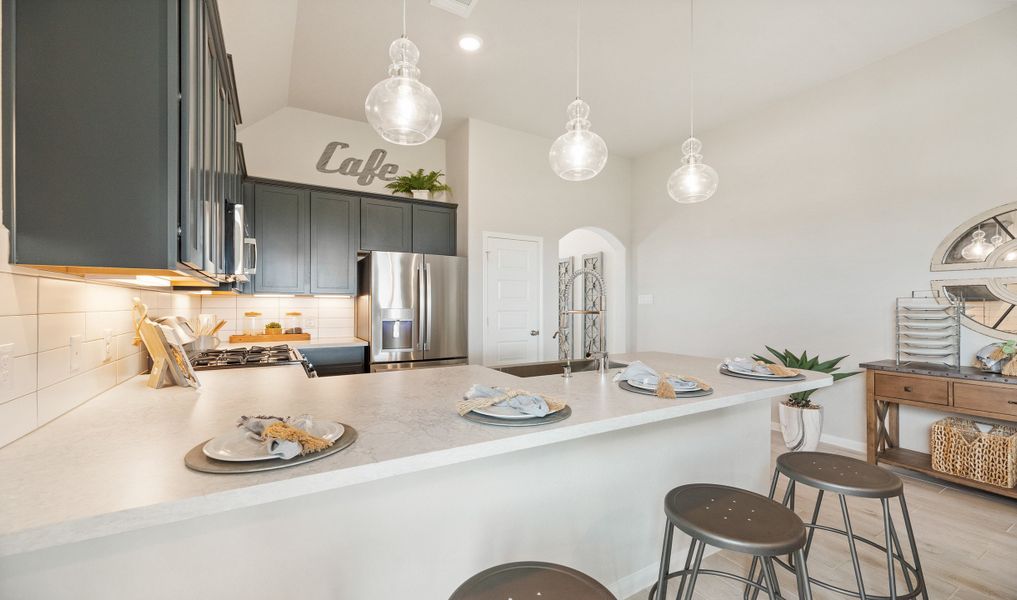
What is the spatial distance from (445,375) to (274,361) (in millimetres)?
1147

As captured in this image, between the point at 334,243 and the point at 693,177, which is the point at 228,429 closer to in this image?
the point at 693,177

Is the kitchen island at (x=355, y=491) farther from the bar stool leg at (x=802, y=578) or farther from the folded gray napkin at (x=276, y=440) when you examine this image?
the bar stool leg at (x=802, y=578)

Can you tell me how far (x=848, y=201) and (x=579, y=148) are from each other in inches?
119

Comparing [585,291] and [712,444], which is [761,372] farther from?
[585,291]

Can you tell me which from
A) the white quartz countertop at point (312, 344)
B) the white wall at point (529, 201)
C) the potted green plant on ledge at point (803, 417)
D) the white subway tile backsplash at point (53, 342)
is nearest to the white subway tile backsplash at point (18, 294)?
the white subway tile backsplash at point (53, 342)

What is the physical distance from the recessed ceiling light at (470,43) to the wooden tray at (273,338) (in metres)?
2.84

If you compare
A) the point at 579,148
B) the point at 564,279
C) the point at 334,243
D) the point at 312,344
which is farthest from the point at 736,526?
the point at 564,279

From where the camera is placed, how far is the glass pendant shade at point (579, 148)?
2.09 metres

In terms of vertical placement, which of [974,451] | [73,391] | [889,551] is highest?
[73,391]

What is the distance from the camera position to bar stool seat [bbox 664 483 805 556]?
1096 millimetres

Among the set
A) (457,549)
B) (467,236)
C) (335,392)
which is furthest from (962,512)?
(467,236)

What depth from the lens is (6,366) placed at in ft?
3.16

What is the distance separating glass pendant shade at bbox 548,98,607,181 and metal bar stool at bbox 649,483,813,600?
4.77ft

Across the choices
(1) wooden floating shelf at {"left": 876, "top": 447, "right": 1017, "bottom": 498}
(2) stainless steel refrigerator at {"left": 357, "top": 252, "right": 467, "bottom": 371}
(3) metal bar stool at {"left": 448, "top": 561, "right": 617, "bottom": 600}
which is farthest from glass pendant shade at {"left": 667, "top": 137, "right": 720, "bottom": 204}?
(1) wooden floating shelf at {"left": 876, "top": 447, "right": 1017, "bottom": 498}
